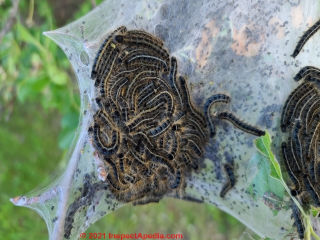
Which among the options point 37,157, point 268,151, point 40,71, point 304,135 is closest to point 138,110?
point 268,151

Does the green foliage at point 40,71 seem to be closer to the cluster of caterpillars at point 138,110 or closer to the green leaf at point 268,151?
the cluster of caterpillars at point 138,110

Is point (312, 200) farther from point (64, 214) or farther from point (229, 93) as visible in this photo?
point (64, 214)

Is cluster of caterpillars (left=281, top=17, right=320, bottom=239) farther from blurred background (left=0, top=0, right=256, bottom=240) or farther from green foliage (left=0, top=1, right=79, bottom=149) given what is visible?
green foliage (left=0, top=1, right=79, bottom=149)

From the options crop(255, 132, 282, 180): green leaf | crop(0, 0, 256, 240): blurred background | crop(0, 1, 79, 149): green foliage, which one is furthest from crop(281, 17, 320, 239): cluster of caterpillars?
crop(0, 1, 79, 149): green foliage

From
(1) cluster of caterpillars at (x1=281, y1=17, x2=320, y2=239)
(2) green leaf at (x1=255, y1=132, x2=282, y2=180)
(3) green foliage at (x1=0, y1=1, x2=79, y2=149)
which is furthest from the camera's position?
(3) green foliage at (x1=0, y1=1, x2=79, y2=149)

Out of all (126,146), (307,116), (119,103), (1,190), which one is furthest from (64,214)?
(1,190)
